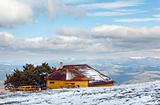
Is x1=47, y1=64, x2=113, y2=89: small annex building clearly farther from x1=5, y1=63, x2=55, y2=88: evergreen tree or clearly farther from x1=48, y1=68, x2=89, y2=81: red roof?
x1=5, y1=63, x2=55, y2=88: evergreen tree

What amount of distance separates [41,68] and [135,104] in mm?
94002

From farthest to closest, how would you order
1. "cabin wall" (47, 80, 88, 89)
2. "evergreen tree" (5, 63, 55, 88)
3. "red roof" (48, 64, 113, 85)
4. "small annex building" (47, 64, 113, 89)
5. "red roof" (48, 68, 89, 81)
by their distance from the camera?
"evergreen tree" (5, 63, 55, 88) < "red roof" (48, 68, 89, 81) < "cabin wall" (47, 80, 88, 89) < "red roof" (48, 64, 113, 85) < "small annex building" (47, 64, 113, 89)

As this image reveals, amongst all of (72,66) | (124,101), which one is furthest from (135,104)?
(72,66)

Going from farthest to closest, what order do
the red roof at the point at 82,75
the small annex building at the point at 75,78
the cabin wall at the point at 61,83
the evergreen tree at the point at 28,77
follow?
the evergreen tree at the point at 28,77
the cabin wall at the point at 61,83
the red roof at the point at 82,75
the small annex building at the point at 75,78

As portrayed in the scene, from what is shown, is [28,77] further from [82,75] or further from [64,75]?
[82,75]

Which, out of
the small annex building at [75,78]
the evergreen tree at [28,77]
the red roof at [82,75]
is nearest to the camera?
the small annex building at [75,78]

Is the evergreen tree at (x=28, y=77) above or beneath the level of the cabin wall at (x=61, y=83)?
above

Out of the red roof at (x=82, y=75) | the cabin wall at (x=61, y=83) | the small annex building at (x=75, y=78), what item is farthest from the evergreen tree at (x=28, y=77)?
the cabin wall at (x=61, y=83)

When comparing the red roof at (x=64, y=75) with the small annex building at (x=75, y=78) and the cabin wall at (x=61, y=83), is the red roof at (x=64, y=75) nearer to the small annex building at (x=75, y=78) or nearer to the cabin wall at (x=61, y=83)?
the small annex building at (x=75, y=78)

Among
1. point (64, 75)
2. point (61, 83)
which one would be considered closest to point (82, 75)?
point (64, 75)

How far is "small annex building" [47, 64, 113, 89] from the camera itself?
9938cm

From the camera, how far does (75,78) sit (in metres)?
101

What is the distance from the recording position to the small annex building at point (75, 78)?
99375 millimetres

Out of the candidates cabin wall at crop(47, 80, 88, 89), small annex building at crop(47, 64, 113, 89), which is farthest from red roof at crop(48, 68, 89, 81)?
cabin wall at crop(47, 80, 88, 89)
